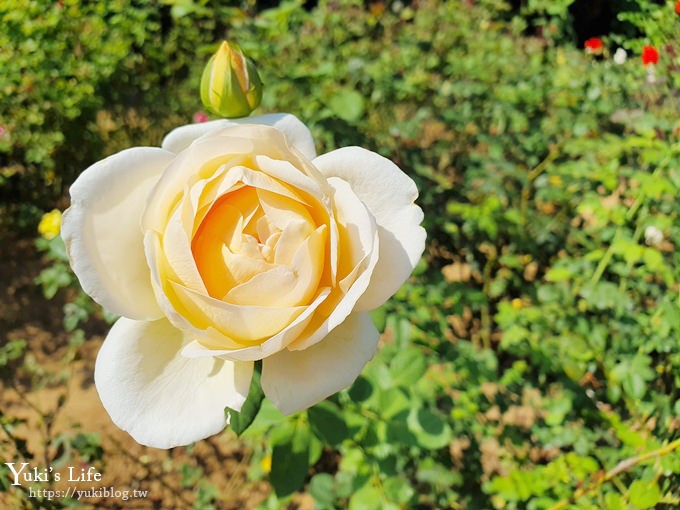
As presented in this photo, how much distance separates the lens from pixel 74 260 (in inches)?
17.6

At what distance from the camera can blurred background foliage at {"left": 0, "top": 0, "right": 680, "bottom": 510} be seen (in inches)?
37.4

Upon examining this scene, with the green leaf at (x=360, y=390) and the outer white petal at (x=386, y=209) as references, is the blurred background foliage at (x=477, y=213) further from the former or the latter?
the outer white petal at (x=386, y=209)

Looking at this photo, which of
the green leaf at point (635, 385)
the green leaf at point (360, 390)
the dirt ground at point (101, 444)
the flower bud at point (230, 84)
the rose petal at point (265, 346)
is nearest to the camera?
the rose petal at point (265, 346)

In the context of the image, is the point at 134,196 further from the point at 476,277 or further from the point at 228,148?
the point at 476,277

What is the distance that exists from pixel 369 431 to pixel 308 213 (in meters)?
0.53

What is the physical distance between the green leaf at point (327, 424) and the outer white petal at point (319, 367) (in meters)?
0.31

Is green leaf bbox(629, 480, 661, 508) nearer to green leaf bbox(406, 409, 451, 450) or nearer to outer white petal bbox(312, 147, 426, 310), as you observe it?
green leaf bbox(406, 409, 451, 450)

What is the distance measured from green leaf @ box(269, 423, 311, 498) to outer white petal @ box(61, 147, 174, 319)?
14.9 inches

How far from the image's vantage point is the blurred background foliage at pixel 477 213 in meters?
0.95

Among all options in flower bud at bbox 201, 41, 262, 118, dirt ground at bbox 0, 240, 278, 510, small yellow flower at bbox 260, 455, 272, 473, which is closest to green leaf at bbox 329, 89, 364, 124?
flower bud at bbox 201, 41, 262, 118

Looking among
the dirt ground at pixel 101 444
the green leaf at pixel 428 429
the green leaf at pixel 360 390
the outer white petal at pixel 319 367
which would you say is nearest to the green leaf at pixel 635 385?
the green leaf at pixel 428 429

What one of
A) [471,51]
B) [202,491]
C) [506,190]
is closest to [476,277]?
[506,190]

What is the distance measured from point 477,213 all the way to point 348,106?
0.57 meters

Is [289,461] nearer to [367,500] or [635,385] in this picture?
[367,500]
